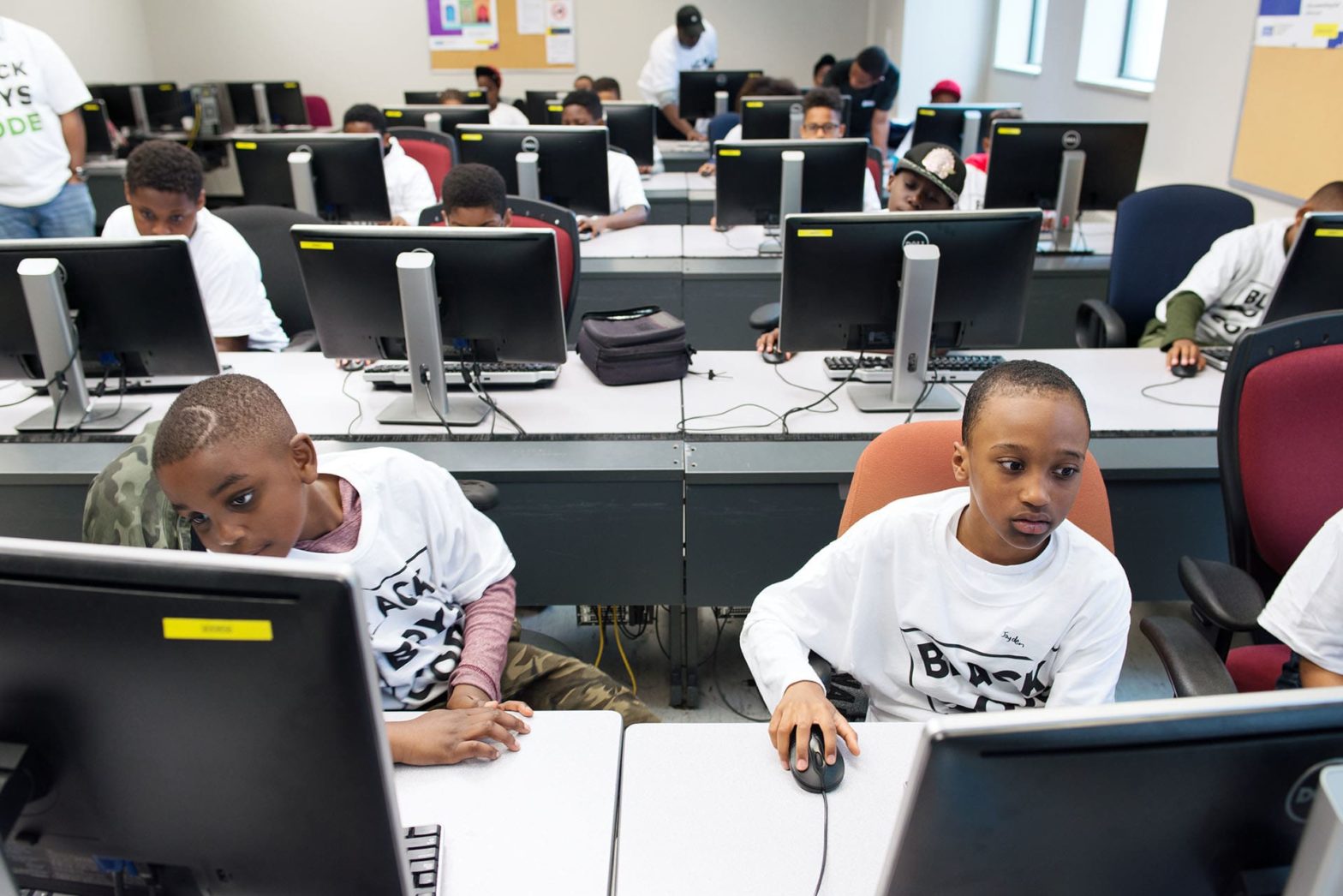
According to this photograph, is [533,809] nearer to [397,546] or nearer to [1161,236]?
[397,546]

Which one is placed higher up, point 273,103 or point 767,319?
point 273,103

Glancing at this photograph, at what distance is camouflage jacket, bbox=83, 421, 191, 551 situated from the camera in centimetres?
128

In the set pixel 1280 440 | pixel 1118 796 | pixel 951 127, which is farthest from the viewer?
pixel 951 127

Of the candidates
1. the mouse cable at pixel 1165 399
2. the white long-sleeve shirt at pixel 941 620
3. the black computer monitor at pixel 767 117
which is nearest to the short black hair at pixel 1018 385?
the white long-sleeve shirt at pixel 941 620

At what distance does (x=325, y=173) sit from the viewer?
11.3 feet

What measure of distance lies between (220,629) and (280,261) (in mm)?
2383

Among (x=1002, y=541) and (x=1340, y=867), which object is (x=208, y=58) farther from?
(x=1340, y=867)

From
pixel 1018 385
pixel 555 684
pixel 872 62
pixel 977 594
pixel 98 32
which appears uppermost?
pixel 98 32

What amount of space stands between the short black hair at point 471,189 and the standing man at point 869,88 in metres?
3.93

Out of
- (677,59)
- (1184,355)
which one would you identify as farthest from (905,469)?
(677,59)

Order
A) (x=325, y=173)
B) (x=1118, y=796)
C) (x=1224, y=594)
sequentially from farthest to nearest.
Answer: (x=325, y=173)
(x=1224, y=594)
(x=1118, y=796)

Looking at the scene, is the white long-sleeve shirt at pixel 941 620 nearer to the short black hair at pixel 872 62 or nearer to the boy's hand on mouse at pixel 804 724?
the boy's hand on mouse at pixel 804 724

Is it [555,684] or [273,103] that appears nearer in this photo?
[555,684]

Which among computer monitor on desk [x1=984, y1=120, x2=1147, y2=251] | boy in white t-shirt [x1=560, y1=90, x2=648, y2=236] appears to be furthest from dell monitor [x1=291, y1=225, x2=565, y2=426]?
computer monitor on desk [x1=984, y1=120, x2=1147, y2=251]
